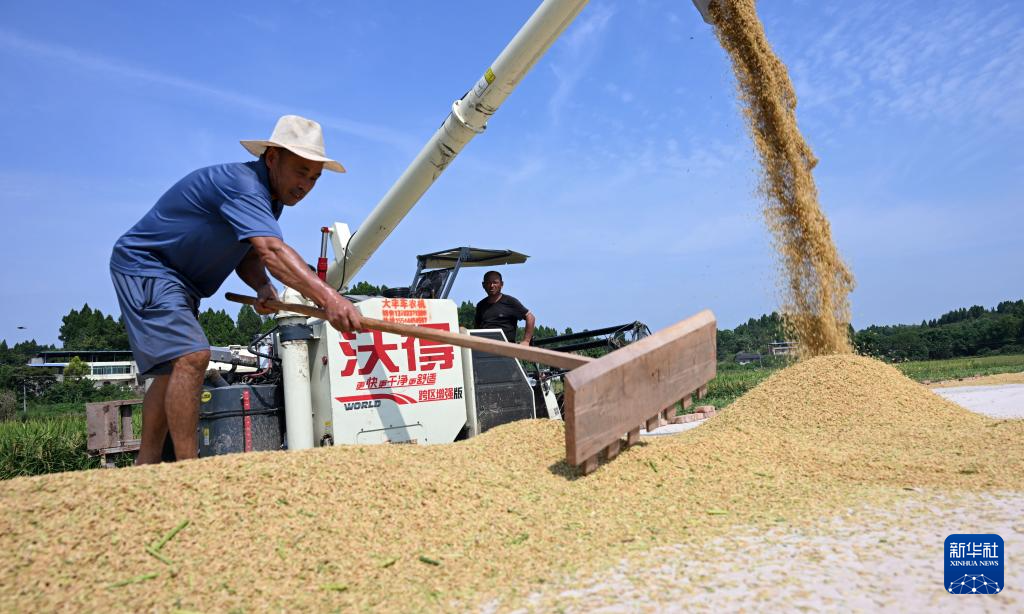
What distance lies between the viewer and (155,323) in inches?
104

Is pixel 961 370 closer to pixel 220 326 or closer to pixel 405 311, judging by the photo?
pixel 405 311

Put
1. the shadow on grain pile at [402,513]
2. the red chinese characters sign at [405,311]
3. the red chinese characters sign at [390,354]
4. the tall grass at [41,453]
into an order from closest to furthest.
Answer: the shadow on grain pile at [402,513], the red chinese characters sign at [390,354], the red chinese characters sign at [405,311], the tall grass at [41,453]

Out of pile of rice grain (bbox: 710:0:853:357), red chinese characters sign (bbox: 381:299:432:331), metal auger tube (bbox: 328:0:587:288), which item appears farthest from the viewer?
pile of rice grain (bbox: 710:0:853:357)

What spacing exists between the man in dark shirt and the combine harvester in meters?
0.72

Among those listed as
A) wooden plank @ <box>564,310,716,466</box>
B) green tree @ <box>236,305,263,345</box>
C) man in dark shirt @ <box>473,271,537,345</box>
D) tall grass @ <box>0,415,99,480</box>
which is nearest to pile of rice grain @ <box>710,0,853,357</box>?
man in dark shirt @ <box>473,271,537,345</box>

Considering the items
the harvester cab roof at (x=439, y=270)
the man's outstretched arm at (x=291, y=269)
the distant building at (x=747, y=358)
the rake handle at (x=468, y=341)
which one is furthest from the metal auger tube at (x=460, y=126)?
the distant building at (x=747, y=358)

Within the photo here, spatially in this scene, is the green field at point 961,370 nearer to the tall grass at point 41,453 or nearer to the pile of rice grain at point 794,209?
the pile of rice grain at point 794,209

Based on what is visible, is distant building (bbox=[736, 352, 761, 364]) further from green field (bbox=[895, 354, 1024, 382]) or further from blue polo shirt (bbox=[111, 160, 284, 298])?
blue polo shirt (bbox=[111, 160, 284, 298])

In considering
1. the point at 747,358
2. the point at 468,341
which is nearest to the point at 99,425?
the point at 468,341

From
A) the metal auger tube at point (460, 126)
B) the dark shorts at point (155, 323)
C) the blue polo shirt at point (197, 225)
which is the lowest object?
the dark shorts at point (155, 323)

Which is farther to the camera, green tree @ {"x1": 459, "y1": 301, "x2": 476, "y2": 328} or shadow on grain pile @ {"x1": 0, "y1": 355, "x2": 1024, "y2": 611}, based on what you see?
green tree @ {"x1": 459, "y1": 301, "x2": 476, "y2": 328}

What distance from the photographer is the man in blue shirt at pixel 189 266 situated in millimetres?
2621

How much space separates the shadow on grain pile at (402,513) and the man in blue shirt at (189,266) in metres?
0.53

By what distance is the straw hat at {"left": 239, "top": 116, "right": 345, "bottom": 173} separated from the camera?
284 centimetres
